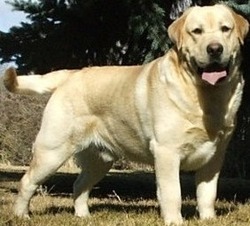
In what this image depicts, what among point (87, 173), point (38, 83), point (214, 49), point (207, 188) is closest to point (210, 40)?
point (214, 49)

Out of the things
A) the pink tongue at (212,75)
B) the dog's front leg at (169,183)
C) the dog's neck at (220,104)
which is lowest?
the dog's front leg at (169,183)

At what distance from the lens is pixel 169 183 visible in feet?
20.0

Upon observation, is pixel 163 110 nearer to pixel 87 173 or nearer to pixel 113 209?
pixel 87 173

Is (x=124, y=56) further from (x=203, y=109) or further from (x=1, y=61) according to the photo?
(x=203, y=109)

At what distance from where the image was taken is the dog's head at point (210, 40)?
589cm

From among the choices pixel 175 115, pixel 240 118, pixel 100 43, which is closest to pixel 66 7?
pixel 100 43

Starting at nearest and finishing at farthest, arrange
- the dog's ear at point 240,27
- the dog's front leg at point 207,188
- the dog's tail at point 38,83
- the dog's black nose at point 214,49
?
1. the dog's black nose at point 214,49
2. the dog's ear at point 240,27
3. the dog's front leg at point 207,188
4. the dog's tail at point 38,83

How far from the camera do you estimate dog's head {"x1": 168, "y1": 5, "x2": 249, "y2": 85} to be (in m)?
5.89

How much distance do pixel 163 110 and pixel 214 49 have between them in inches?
28.9

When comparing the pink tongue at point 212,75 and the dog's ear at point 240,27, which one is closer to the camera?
the pink tongue at point 212,75

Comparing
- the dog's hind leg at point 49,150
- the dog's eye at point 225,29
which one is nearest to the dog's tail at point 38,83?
the dog's hind leg at point 49,150

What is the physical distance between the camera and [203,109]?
6.18 m

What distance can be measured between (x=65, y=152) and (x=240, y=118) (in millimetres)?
3604

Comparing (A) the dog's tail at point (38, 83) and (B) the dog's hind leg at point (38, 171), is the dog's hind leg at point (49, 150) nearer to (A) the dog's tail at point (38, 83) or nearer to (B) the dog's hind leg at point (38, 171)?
(B) the dog's hind leg at point (38, 171)
